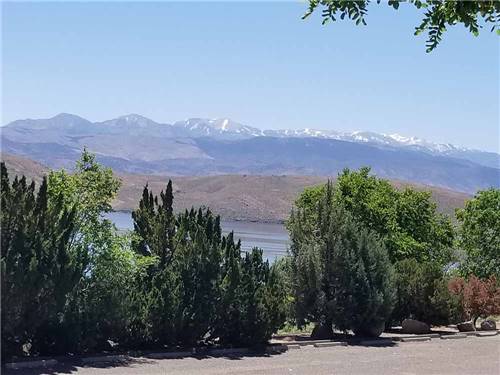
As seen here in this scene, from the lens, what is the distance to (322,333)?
972 inches

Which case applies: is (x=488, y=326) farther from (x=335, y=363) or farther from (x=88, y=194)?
(x=88, y=194)

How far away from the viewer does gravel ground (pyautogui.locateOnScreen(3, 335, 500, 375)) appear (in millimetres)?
17156

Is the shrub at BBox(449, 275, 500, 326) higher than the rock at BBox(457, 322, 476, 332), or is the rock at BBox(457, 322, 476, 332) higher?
the shrub at BBox(449, 275, 500, 326)

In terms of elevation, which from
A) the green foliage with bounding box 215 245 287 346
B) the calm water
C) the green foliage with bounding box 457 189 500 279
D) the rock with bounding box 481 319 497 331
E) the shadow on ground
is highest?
the green foliage with bounding box 457 189 500 279

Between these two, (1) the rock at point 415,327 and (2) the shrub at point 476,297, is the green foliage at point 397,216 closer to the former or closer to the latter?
(2) the shrub at point 476,297

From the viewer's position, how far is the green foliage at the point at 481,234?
140 ft

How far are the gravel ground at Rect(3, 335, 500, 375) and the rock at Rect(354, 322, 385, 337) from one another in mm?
1205

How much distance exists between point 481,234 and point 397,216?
8.28 m

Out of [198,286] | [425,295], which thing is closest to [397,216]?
[425,295]

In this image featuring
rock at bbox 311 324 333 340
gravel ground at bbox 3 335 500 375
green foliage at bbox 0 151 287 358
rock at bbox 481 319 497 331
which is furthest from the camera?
rock at bbox 481 319 497 331

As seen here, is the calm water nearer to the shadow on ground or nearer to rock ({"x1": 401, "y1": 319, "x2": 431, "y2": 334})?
rock ({"x1": 401, "y1": 319, "x2": 431, "y2": 334})

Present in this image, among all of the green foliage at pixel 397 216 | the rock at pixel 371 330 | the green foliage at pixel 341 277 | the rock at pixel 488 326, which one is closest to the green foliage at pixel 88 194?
the green foliage at pixel 341 277

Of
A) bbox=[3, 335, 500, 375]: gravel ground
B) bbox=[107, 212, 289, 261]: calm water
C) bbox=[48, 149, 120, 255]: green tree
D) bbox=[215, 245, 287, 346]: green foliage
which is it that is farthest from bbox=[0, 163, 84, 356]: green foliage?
bbox=[107, 212, 289, 261]: calm water

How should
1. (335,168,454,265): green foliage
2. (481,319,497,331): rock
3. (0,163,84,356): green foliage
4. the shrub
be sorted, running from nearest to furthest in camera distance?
(0,163,84,356): green foliage
the shrub
(481,319,497,331): rock
(335,168,454,265): green foliage
